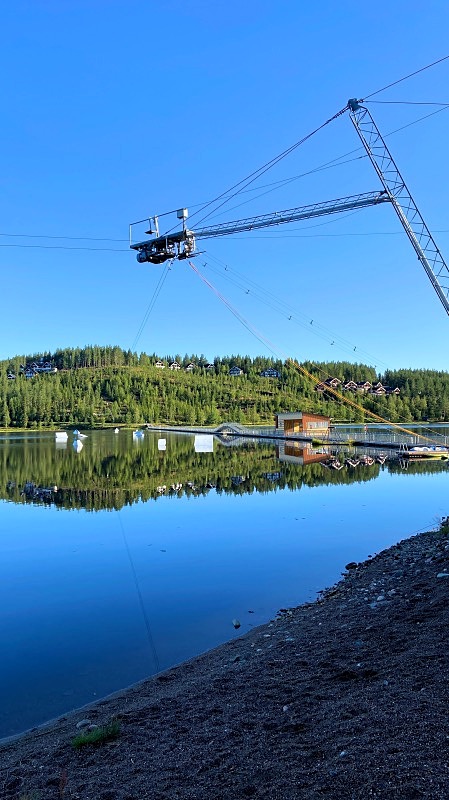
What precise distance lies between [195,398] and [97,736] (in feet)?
525

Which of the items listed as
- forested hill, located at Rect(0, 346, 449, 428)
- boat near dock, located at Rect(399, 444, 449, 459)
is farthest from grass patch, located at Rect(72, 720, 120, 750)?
forested hill, located at Rect(0, 346, 449, 428)

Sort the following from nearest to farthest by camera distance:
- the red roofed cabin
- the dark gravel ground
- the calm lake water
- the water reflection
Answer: the dark gravel ground, the calm lake water, the water reflection, the red roofed cabin

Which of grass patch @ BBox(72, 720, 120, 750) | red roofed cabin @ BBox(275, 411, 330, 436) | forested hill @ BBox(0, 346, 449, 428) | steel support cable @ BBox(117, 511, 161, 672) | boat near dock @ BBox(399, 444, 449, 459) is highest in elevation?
forested hill @ BBox(0, 346, 449, 428)

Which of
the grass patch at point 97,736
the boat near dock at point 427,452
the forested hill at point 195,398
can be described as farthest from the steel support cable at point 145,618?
the forested hill at point 195,398

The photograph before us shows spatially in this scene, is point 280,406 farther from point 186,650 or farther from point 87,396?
point 186,650

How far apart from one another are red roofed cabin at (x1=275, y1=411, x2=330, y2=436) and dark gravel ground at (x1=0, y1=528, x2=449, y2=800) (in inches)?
2451

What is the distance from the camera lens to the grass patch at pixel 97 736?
5559mm

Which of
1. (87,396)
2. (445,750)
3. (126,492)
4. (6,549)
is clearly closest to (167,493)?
(126,492)

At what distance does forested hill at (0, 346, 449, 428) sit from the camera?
Result: 13138 cm

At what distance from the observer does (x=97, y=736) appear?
559 cm

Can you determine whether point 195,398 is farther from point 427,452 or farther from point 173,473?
point 173,473

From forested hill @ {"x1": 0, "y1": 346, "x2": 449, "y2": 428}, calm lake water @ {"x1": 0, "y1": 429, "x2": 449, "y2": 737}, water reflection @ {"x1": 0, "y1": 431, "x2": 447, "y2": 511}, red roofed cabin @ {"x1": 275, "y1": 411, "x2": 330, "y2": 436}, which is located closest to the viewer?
calm lake water @ {"x1": 0, "y1": 429, "x2": 449, "y2": 737}

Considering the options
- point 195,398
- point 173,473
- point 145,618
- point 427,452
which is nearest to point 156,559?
point 145,618

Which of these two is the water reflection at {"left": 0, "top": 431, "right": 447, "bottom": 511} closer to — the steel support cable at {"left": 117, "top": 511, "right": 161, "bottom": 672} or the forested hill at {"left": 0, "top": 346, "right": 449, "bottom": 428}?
the steel support cable at {"left": 117, "top": 511, "right": 161, "bottom": 672}
